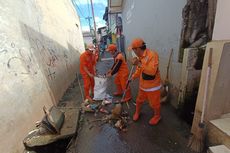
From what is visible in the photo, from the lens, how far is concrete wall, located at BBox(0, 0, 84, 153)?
89.7 inches

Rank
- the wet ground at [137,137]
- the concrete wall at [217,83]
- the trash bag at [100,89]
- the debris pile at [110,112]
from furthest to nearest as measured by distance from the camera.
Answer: the trash bag at [100,89] < the debris pile at [110,112] < the wet ground at [137,137] < the concrete wall at [217,83]

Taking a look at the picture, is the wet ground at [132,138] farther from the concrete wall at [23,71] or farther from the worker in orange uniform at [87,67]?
the worker in orange uniform at [87,67]

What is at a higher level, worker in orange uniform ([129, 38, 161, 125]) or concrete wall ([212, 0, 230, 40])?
concrete wall ([212, 0, 230, 40])

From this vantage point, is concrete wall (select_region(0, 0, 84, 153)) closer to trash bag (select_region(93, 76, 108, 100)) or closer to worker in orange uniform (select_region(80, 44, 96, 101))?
worker in orange uniform (select_region(80, 44, 96, 101))

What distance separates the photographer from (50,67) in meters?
4.27

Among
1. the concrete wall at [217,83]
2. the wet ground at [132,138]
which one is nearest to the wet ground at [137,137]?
the wet ground at [132,138]

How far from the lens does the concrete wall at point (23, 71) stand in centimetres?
228

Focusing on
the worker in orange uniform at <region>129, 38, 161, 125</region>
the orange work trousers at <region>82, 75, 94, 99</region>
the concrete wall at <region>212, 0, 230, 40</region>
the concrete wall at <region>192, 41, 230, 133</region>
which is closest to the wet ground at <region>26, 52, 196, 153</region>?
the worker in orange uniform at <region>129, 38, 161, 125</region>

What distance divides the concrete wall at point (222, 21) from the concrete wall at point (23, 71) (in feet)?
12.0

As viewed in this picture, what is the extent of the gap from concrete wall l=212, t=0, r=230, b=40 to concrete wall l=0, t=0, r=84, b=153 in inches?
144

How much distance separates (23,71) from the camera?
2.85 meters

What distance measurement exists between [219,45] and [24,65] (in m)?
3.54

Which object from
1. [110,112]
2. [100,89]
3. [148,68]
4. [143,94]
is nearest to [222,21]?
[148,68]

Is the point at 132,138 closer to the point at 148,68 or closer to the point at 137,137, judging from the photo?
the point at 137,137
